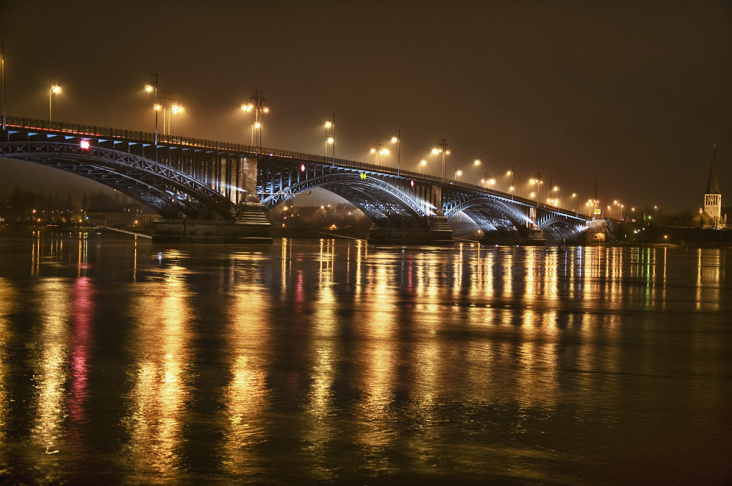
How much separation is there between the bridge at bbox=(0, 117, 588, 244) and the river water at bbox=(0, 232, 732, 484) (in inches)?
2446

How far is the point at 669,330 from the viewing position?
15633mm

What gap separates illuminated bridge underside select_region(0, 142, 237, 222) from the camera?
73438 millimetres

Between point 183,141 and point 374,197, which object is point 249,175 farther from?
point 374,197

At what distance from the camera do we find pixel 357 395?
877 cm

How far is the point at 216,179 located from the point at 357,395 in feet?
290

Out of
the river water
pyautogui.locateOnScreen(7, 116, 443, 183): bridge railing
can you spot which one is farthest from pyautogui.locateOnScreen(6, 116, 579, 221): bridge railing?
the river water

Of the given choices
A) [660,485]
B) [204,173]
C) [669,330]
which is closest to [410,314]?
[669,330]

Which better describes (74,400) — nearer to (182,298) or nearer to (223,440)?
(223,440)

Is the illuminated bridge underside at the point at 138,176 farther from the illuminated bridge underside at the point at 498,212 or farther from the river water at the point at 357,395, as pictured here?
the river water at the point at 357,395

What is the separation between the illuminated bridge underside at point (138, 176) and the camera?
241 ft

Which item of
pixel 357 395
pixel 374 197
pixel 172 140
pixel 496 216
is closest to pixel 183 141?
pixel 172 140

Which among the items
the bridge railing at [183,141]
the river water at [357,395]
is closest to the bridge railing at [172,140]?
the bridge railing at [183,141]

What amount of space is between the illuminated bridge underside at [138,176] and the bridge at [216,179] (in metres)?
0.11

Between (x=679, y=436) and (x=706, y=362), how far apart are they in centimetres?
491
